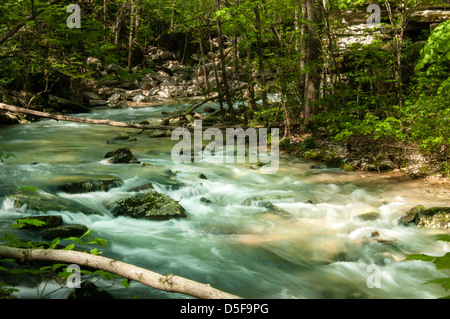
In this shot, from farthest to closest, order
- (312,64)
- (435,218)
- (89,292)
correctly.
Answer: (312,64) → (435,218) → (89,292)

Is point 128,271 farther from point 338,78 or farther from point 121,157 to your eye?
point 338,78

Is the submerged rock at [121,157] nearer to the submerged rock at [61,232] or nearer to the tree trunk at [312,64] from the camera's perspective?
the submerged rock at [61,232]

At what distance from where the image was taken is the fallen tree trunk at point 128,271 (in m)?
2.29

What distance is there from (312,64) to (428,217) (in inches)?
216

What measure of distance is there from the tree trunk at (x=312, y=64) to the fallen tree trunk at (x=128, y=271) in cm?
840

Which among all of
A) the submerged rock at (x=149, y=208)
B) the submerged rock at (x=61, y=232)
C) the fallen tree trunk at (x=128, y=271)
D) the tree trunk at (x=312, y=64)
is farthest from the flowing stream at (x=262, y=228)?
the tree trunk at (x=312, y=64)

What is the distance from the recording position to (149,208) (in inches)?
246

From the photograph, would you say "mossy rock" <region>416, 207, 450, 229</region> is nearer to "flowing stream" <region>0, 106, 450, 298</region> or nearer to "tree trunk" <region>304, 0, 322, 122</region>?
"flowing stream" <region>0, 106, 450, 298</region>

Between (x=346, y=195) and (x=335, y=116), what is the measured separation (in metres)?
2.45

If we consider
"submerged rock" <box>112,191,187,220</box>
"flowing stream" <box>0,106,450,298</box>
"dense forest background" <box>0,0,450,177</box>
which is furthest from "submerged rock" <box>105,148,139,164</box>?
"submerged rock" <box>112,191,187,220</box>

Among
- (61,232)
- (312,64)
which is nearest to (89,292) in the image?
(61,232)

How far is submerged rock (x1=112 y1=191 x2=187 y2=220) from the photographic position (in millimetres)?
6148

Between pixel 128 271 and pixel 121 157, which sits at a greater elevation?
pixel 128 271
